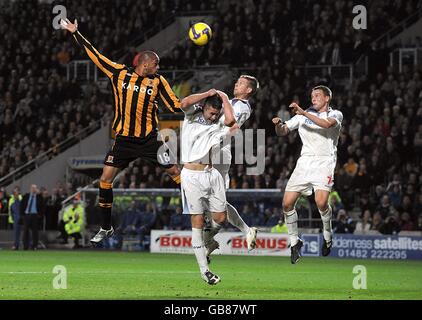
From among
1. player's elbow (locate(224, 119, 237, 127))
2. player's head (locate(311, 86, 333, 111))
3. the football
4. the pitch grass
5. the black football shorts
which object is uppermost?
the football

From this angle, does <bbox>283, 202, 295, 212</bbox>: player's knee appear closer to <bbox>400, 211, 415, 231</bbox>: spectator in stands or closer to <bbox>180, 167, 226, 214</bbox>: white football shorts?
<bbox>180, 167, 226, 214</bbox>: white football shorts

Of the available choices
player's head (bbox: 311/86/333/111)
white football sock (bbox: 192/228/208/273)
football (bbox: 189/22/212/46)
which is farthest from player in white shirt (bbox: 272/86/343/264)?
white football sock (bbox: 192/228/208/273)

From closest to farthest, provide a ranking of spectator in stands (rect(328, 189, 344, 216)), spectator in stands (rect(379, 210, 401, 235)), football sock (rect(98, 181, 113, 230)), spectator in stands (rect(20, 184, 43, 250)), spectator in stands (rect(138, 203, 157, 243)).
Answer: football sock (rect(98, 181, 113, 230))
spectator in stands (rect(379, 210, 401, 235))
spectator in stands (rect(328, 189, 344, 216))
spectator in stands (rect(20, 184, 43, 250))
spectator in stands (rect(138, 203, 157, 243))

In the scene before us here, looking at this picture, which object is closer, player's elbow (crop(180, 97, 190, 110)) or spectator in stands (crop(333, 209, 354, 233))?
player's elbow (crop(180, 97, 190, 110))

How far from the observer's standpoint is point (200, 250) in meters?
13.0

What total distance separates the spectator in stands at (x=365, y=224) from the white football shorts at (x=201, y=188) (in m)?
13.0

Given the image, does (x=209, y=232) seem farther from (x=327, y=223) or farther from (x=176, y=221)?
(x=176, y=221)

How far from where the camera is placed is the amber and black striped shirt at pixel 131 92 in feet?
46.9

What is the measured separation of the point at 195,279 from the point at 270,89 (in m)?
17.3

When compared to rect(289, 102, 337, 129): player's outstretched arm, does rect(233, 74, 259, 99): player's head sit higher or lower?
higher

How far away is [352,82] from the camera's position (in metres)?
32.7

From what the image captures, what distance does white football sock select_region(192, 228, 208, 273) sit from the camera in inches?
507

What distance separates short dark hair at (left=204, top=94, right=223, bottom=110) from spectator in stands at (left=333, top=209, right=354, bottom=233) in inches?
528

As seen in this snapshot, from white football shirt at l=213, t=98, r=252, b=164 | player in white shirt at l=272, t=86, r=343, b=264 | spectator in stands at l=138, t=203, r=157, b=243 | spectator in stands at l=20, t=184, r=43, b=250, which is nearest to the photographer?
white football shirt at l=213, t=98, r=252, b=164
